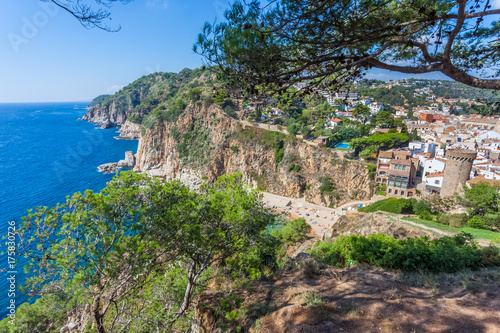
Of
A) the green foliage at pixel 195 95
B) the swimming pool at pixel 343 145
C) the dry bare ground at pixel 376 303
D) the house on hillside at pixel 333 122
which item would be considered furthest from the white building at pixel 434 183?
the green foliage at pixel 195 95

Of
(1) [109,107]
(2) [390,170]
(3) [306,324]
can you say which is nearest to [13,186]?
(3) [306,324]

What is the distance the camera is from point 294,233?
20625 millimetres

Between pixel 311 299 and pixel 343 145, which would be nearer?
pixel 311 299

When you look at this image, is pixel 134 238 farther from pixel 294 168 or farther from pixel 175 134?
pixel 175 134

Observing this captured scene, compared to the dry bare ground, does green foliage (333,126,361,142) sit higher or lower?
higher

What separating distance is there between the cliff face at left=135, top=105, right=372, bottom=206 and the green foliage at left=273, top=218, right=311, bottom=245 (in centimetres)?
856

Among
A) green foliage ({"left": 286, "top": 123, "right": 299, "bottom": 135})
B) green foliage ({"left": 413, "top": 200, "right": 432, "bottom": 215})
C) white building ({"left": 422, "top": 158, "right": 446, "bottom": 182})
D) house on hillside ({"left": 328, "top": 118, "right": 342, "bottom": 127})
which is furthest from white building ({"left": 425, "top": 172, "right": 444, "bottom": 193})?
house on hillside ({"left": 328, "top": 118, "right": 342, "bottom": 127})

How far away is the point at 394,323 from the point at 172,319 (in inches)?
169

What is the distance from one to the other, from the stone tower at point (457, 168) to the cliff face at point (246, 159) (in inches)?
328

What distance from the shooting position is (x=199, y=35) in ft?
14.9

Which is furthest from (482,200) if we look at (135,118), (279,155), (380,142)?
(135,118)

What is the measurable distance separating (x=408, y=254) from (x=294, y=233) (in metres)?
14.9

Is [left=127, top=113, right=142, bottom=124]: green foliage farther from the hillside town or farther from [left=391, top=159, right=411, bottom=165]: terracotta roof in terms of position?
[left=391, top=159, right=411, bottom=165]: terracotta roof

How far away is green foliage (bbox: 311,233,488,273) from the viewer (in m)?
5.89
